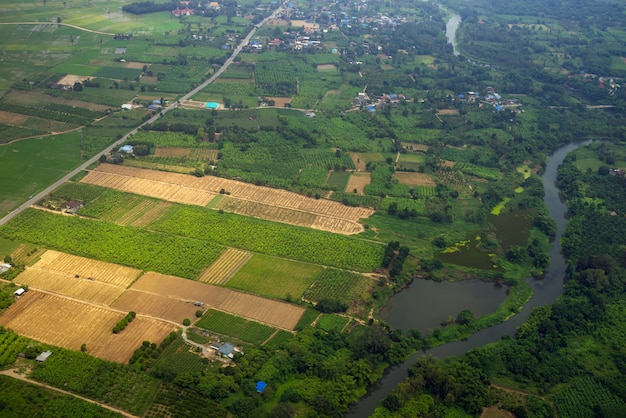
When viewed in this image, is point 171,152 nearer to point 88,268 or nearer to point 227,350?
point 88,268

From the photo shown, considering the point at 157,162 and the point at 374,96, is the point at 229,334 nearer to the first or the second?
the point at 157,162

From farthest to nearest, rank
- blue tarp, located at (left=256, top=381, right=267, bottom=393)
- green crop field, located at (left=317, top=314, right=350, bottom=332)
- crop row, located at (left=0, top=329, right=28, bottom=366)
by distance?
green crop field, located at (left=317, top=314, right=350, bottom=332), crop row, located at (left=0, top=329, right=28, bottom=366), blue tarp, located at (left=256, top=381, right=267, bottom=393)

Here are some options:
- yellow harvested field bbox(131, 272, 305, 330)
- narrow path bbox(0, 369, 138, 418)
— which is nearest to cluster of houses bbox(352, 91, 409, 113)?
yellow harvested field bbox(131, 272, 305, 330)

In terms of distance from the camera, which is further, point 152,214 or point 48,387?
point 152,214

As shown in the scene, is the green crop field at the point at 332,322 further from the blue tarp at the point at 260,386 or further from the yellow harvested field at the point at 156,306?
the yellow harvested field at the point at 156,306

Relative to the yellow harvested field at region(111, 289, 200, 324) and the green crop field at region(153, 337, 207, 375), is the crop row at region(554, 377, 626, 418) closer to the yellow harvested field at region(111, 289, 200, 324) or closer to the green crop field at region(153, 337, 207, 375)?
the green crop field at region(153, 337, 207, 375)

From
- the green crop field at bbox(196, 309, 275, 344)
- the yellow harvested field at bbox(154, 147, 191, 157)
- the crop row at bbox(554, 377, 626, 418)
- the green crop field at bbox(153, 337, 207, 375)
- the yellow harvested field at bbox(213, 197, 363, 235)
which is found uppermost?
the yellow harvested field at bbox(154, 147, 191, 157)

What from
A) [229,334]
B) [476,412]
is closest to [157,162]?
[229,334]

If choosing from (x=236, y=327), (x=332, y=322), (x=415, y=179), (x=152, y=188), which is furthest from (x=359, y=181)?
(x=236, y=327)
